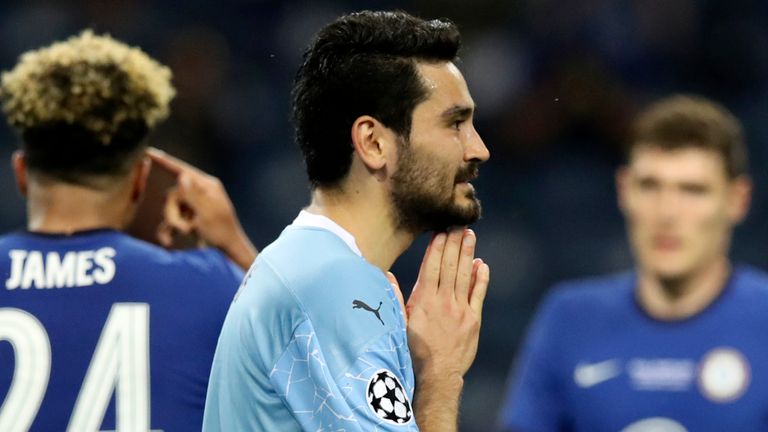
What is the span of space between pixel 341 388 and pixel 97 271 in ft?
3.71

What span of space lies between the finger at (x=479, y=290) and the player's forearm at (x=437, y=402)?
0.21 m

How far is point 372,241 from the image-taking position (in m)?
3.16

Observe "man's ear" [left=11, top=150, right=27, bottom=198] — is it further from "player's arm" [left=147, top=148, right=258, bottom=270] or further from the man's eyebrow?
the man's eyebrow

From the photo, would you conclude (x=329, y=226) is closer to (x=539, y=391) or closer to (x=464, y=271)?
(x=464, y=271)

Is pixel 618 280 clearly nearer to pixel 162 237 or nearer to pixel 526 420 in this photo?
pixel 526 420

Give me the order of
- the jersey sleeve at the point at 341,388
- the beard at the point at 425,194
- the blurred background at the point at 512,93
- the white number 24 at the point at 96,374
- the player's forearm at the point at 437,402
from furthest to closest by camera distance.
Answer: the blurred background at the point at 512,93
the white number 24 at the point at 96,374
the beard at the point at 425,194
the player's forearm at the point at 437,402
the jersey sleeve at the point at 341,388

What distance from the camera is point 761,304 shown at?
5.59 m

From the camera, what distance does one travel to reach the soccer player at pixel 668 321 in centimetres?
541

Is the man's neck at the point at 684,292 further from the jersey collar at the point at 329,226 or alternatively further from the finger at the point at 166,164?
the jersey collar at the point at 329,226

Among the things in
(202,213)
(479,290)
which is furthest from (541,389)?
(479,290)

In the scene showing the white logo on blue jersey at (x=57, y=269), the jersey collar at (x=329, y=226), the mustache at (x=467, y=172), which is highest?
the mustache at (x=467, y=172)

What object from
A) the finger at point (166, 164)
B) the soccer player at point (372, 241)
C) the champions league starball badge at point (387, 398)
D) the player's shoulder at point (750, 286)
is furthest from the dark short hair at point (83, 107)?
the player's shoulder at point (750, 286)

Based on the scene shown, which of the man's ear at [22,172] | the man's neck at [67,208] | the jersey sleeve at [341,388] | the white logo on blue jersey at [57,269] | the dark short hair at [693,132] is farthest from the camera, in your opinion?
the dark short hair at [693,132]

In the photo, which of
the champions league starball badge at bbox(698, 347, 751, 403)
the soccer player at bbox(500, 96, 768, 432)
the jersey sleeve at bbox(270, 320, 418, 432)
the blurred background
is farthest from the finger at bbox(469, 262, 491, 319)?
the blurred background
